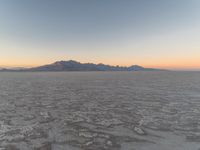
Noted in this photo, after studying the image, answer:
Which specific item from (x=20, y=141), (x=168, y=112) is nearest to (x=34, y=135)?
(x=20, y=141)

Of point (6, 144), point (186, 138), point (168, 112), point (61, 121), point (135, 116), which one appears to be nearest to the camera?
point (6, 144)

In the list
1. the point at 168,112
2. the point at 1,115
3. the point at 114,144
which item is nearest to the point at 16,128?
the point at 1,115

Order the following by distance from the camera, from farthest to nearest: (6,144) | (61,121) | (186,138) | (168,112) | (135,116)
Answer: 1. (168,112)
2. (135,116)
3. (61,121)
4. (186,138)
5. (6,144)

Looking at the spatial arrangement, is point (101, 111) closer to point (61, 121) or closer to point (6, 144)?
point (61, 121)

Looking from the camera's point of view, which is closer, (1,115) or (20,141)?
(20,141)

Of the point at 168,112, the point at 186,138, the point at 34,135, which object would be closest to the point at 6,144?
the point at 34,135

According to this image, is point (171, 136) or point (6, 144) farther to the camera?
point (171, 136)

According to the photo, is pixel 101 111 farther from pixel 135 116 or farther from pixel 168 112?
pixel 168 112

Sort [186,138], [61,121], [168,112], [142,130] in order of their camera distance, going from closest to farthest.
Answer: [186,138] → [142,130] → [61,121] → [168,112]

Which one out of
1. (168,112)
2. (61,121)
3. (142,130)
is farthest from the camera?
(168,112)
